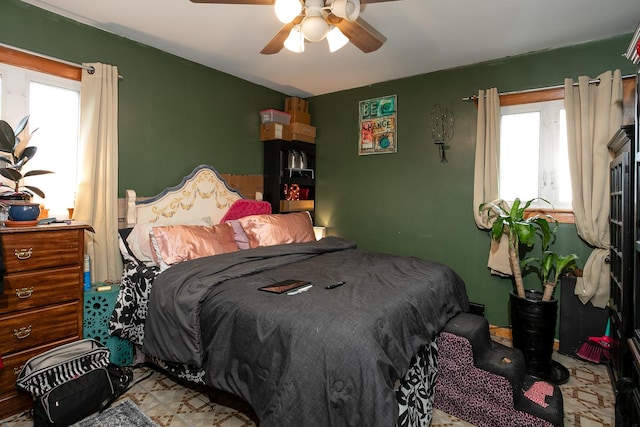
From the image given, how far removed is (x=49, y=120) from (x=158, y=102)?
2.89 ft

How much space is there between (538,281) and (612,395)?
1.07 metres

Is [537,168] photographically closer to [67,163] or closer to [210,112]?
[210,112]

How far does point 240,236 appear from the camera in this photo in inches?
127

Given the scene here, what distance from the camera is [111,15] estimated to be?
8.76ft

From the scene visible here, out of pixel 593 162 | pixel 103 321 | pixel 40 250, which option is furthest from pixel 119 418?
pixel 593 162

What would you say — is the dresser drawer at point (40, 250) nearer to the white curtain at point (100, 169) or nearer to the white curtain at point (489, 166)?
the white curtain at point (100, 169)

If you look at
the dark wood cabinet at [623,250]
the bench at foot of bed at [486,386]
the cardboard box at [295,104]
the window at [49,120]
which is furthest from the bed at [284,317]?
the cardboard box at [295,104]

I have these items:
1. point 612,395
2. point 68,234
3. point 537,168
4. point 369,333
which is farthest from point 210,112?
point 612,395

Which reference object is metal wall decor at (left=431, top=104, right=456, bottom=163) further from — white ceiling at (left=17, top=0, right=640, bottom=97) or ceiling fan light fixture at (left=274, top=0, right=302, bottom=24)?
ceiling fan light fixture at (left=274, top=0, right=302, bottom=24)

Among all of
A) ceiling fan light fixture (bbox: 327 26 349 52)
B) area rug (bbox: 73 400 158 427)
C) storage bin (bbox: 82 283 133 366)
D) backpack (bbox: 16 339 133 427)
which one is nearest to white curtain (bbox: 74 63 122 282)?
storage bin (bbox: 82 283 133 366)

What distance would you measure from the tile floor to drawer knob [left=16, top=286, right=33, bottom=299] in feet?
2.30

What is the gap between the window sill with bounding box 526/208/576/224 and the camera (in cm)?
312

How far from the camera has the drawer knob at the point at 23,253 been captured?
2.05m

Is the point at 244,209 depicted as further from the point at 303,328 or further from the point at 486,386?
the point at 486,386
